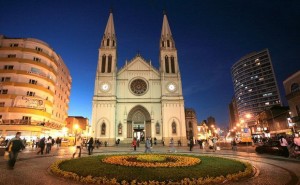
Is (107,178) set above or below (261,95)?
below

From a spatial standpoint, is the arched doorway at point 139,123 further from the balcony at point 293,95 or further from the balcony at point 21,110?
the balcony at point 293,95

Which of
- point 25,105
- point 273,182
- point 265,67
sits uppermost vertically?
point 265,67

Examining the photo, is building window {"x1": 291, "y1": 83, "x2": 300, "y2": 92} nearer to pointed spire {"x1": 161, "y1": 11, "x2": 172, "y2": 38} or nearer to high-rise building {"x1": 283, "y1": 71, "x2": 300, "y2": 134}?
high-rise building {"x1": 283, "y1": 71, "x2": 300, "y2": 134}

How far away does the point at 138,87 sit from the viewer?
44750 mm

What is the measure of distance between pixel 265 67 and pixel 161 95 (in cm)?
9580

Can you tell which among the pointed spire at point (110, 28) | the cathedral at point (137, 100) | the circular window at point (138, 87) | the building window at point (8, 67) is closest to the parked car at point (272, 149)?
the cathedral at point (137, 100)

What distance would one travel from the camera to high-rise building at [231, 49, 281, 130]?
104m

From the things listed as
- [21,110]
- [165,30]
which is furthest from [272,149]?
[21,110]

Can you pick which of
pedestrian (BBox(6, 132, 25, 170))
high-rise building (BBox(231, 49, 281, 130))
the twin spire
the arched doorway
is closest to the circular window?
the arched doorway

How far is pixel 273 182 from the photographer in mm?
7059

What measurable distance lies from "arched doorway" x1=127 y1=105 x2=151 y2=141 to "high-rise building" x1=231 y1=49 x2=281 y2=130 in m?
76.0

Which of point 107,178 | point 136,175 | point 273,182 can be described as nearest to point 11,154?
point 107,178

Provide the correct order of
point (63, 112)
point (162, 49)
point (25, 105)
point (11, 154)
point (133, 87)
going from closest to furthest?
1. point (11, 154)
2. point (25, 105)
3. point (133, 87)
4. point (162, 49)
5. point (63, 112)

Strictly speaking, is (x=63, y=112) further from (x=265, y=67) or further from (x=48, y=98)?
(x=265, y=67)
